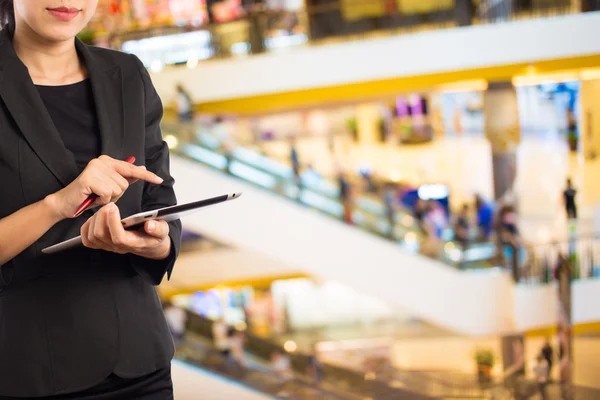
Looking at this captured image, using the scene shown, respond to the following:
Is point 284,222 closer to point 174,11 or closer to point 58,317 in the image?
point 174,11

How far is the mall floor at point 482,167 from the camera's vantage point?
1521 cm

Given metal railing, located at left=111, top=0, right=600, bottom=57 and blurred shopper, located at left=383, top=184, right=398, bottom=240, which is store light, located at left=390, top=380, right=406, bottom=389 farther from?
metal railing, located at left=111, top=0, right=600, bottom=57

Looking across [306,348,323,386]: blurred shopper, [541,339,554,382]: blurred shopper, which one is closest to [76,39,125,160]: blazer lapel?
[306,348,323,386]: blurred shopper

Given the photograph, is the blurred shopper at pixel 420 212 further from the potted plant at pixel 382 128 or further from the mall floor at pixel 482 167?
the potted plant at pixel 382 128

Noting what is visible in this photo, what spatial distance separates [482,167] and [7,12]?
1535 cm

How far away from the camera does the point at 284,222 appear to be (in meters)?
10.4

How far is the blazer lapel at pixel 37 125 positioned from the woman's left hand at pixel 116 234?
0.13 metres

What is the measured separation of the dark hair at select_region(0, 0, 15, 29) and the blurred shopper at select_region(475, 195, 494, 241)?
987 cm

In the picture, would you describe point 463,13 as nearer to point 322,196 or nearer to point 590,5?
point 590,5

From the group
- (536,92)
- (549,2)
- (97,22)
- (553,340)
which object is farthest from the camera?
(536,92)

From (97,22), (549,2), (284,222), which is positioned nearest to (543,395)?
(284,222)

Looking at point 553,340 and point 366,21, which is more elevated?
point 366,21

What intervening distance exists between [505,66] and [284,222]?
3451 mm

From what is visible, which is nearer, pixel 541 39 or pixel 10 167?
pixel 10 167
